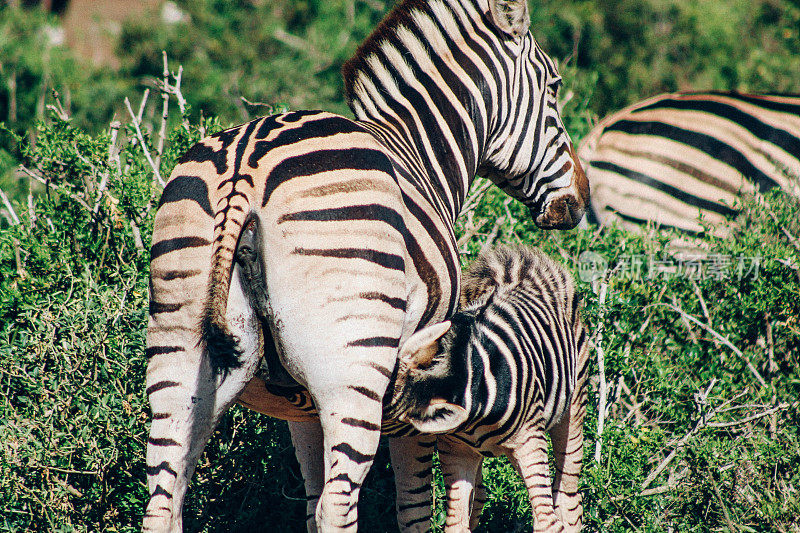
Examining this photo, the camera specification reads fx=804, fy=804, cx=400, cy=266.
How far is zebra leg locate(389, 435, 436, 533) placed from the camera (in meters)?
4.00

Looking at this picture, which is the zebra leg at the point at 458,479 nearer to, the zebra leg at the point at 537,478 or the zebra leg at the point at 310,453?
the zebra leg at the point at 537,478

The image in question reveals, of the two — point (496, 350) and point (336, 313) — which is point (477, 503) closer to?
point (496, 350)

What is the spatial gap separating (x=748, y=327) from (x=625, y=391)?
1.08m

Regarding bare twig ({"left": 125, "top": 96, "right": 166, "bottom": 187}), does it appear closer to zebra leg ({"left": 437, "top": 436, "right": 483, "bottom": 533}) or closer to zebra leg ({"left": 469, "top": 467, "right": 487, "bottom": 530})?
zebra leg ({"left": 437, "top": 436, "right": 483, "bottom": 533})

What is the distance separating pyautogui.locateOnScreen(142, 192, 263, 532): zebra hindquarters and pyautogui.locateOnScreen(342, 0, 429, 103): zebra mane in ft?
4.28

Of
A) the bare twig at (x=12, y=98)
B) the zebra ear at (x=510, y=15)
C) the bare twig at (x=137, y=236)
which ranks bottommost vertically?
the bare twig at (x=137, y=236)

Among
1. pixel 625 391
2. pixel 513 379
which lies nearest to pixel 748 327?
pixel 625 391

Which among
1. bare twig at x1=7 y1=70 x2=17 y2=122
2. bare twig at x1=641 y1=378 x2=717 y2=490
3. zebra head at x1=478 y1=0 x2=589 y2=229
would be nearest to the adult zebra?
zebra head at x1=478 y1=0 x2=589 y2=229

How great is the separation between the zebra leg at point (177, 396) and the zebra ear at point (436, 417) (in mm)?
809

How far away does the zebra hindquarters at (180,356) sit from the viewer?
2805 millimetres

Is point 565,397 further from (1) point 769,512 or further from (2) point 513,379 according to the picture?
(1) point 769,512

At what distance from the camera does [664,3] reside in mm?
12547

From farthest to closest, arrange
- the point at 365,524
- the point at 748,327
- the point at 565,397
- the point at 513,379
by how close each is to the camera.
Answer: the point at 748,327
the point at 365,524
the point at 565,397
the point at 513,379

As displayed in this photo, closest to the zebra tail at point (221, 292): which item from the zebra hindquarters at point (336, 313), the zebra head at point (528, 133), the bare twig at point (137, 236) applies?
the zebra hindquarters at point (336, 313)
